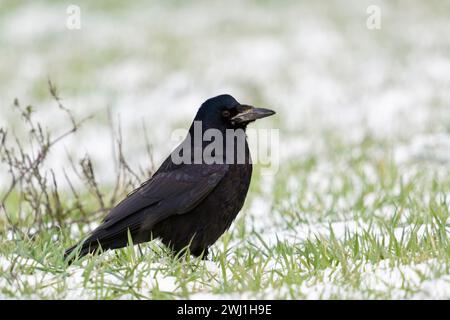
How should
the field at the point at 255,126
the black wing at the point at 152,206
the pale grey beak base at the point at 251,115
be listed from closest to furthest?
the field at the point at 255,126
the black wing at the point at 152,206
the pale grey beak base at the point at 251,115

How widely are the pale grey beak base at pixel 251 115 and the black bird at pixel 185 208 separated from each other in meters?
0.21

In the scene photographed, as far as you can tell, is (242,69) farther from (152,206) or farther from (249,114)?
(152,206)

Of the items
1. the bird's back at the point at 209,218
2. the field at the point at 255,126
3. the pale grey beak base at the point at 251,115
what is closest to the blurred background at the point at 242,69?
the field at the point at 255,126

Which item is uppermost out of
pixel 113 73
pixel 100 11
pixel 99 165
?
pixel 100 11

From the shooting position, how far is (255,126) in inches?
461

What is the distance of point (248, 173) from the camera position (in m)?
5.06

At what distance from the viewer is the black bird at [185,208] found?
193 inches

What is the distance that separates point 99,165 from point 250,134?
205 cm

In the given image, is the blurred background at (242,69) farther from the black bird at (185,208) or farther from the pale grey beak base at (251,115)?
the black bird at (185,208)

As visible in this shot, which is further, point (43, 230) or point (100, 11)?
point (100, 11)
